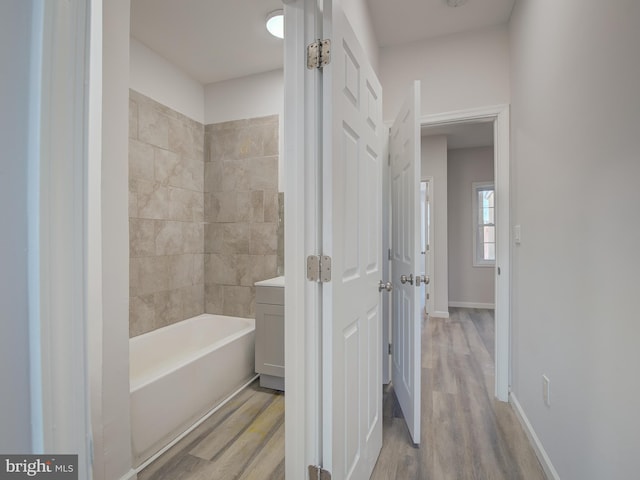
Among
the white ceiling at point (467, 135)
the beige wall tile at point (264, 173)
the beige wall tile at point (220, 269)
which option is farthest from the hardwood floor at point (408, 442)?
the white ceiling at point (467, 135)

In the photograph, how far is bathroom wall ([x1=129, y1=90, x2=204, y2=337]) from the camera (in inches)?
98.3

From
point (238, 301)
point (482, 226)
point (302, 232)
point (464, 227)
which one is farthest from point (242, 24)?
point (482, 226)

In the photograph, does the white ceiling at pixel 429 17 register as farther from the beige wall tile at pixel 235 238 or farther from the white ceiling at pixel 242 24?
the beige wall tile at pixel 235 238

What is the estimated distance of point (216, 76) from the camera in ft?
9.91

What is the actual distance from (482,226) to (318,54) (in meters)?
5.29

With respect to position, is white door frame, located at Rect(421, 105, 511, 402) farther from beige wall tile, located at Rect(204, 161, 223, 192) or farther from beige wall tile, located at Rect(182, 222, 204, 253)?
beige wall tile, located at Rect(182, 222, 204, 253)

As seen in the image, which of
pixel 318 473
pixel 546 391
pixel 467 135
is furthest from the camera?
pixel 467 135

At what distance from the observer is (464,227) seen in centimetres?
554

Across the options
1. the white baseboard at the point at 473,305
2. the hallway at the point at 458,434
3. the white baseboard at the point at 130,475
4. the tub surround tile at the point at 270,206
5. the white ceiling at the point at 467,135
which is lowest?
the hallway at the point at 458,434

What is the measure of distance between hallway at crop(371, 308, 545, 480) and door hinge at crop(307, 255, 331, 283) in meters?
1.13

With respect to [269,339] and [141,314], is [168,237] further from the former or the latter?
[269,339]

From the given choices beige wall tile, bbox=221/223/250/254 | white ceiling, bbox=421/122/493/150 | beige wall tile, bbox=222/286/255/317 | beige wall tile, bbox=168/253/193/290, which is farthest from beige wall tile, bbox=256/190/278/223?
white ceiling, bbox=421/122/493/150

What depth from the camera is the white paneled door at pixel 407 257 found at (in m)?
1.71

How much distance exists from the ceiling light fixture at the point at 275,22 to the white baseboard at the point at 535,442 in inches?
122
